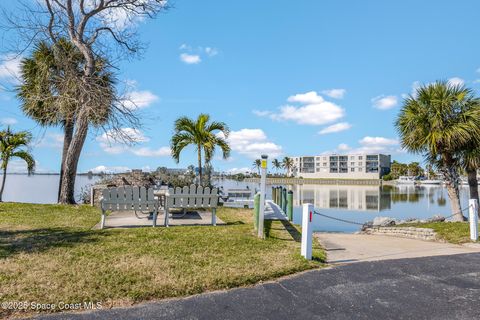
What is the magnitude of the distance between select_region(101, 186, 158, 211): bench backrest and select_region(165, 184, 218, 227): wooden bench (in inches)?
14.5

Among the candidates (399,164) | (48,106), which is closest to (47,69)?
(48,106)

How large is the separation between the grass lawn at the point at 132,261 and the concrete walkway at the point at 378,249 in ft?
1.44

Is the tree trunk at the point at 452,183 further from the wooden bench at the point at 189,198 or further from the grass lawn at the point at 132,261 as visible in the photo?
the wooden bench at the point at 189,198

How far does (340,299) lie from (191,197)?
4900 mm

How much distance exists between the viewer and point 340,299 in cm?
379

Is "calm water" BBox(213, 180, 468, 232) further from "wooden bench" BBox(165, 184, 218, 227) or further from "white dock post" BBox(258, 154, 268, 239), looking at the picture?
"white dock post" BBox(258, 154, 268, 239)

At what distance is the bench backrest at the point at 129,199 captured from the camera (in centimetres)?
744

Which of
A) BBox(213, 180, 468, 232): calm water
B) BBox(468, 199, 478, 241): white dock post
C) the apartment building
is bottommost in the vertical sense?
BBox(213, 180, 468, 232): calm water

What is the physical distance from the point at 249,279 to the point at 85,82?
1068 centimetres

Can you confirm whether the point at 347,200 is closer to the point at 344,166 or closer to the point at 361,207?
the point at 361,207

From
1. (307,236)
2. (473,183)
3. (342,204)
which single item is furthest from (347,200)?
(307,236)

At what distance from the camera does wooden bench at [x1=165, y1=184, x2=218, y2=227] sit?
7891 millimetres

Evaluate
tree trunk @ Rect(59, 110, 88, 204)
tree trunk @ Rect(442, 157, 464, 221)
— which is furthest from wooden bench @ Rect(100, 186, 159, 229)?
tree trunk @ Rect(442, 157, 464, 221)

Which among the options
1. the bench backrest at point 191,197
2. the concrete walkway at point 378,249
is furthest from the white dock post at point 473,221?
the bench backrest at point 191,197
